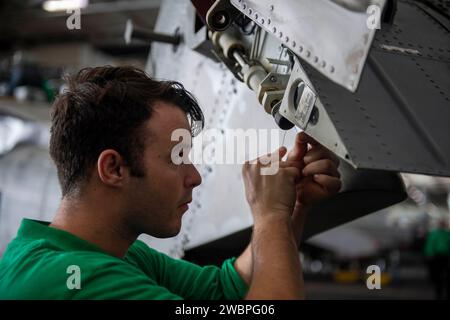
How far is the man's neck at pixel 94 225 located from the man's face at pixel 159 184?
0.16 ft

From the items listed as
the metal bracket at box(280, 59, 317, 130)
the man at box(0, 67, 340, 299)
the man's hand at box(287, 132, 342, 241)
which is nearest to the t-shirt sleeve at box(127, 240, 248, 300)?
the man at box(0, 67, 340, 299)

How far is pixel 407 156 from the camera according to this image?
1.36 meters

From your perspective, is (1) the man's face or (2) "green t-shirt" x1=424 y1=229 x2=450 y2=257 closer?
(1) the man's face

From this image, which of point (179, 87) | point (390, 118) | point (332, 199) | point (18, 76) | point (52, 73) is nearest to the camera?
point (390, 118)

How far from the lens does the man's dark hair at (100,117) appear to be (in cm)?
147

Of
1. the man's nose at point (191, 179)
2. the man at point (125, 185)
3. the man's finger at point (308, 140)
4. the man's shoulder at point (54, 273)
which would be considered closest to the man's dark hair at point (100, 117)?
the man at point (125, 185)

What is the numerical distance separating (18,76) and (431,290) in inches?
384

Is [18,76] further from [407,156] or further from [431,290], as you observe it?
[431,290]

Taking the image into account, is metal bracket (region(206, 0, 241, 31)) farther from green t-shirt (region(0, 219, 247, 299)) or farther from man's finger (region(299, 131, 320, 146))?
green t-shirt (region(0, 219, 247, 299))

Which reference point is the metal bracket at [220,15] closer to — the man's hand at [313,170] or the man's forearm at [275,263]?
the man's hand at [313,170]

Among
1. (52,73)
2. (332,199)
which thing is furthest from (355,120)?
(52,73)

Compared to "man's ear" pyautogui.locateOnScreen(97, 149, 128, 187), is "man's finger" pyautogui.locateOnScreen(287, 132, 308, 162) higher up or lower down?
higher up

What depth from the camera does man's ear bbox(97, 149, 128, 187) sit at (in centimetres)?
145

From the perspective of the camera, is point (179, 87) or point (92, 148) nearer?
point (92, 148)
